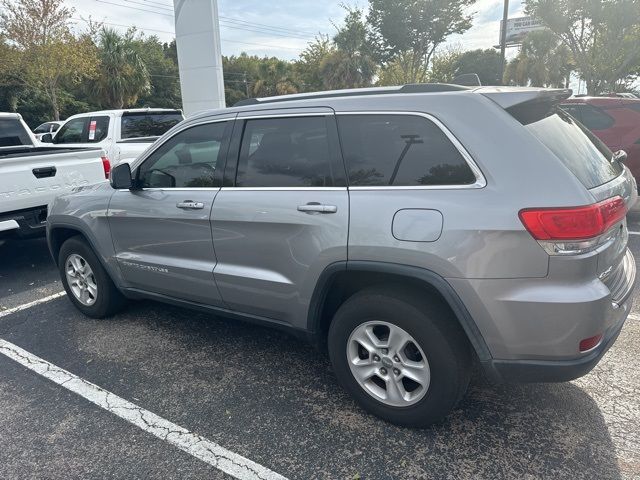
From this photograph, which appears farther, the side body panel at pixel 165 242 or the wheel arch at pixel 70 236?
the wheel arch at pixel 70 236

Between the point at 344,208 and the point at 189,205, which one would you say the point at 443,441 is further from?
the point at 189,205

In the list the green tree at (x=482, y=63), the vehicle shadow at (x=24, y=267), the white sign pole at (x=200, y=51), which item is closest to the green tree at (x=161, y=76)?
the green tree at (x=482, y=63)

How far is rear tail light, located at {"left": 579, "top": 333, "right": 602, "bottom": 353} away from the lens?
213 centimetres

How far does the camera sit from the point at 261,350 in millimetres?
3533

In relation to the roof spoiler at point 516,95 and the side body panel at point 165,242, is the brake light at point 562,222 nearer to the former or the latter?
the roof spoiler at point 516,95

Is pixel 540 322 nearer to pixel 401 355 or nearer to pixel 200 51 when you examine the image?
pixel 401 355

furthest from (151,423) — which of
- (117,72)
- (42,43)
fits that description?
(117,72)

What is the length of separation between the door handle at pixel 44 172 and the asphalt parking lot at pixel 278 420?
7.02 ft

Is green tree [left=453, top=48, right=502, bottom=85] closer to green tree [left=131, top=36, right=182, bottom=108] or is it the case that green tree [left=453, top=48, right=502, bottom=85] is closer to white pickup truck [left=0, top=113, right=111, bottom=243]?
green tree [left=131, top=36, right=182, bottom=108]

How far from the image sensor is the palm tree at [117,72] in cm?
2758

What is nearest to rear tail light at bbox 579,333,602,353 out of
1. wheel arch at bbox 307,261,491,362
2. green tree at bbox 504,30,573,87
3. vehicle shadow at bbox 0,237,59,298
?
wheel arch at bbox 307,261,491,362

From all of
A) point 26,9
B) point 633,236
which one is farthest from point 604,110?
point 26,9

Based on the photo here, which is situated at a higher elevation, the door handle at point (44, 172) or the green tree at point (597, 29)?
the green tree at point (597, 29)

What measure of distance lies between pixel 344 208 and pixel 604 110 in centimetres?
597
